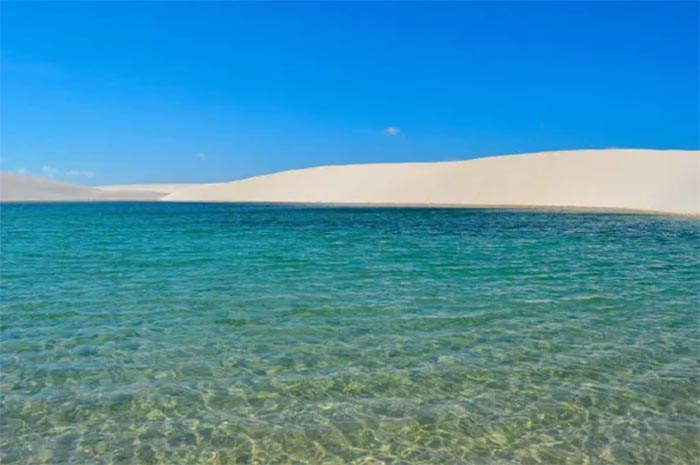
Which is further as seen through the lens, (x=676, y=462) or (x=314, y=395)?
(x=314, y=395)

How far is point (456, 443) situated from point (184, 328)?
580 centimetres

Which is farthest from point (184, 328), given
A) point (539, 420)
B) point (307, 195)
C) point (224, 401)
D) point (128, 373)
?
point (307, 195)

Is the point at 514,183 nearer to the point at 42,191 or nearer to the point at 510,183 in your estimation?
the point at 510,183

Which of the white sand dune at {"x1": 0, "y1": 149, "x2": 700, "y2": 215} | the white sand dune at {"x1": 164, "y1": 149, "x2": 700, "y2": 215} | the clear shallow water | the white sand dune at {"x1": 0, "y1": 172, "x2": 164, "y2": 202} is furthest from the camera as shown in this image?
the white sand dune at {"x1": 0, "y1": 172, "x2": 164, "y2": 202}

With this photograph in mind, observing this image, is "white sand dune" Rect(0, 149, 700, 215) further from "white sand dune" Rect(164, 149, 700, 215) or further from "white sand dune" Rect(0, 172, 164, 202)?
"white sand dune" Rect(0, 172, 164, 202)

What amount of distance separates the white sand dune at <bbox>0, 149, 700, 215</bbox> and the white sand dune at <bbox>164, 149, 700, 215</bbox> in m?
0.12

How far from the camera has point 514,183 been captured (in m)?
80.2

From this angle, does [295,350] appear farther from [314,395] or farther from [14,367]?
[14,367]

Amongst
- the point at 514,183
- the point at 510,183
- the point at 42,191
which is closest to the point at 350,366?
the point at 514,183

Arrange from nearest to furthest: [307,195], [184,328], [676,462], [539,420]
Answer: [676,462] → [539,420] → [184,328] → [307,195]

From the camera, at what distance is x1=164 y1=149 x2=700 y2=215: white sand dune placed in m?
65.6

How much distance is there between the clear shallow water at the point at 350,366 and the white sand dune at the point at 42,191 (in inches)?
5190

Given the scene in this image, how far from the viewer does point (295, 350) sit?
8289mm

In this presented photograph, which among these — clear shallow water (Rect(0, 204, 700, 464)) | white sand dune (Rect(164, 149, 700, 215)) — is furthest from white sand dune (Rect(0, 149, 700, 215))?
clear shallow water (Rect(0, 204, 700, 464))
